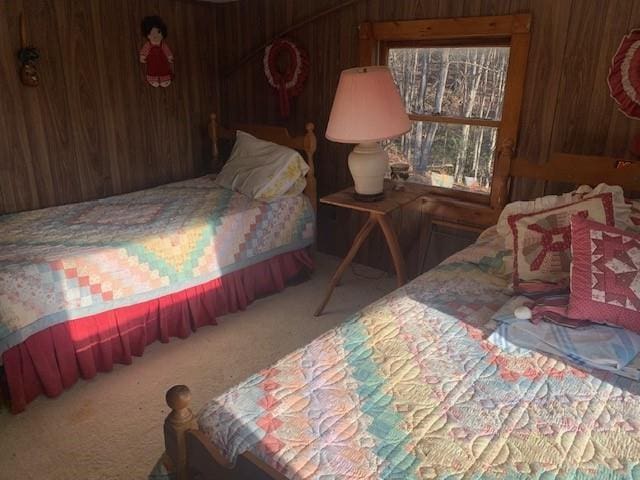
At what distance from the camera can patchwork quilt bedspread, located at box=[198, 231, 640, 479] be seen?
1.08 m

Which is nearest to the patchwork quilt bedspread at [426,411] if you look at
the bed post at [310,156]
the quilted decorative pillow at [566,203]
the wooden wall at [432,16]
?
the quilted decorative pillow at [566,203]

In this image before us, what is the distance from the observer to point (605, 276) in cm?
152

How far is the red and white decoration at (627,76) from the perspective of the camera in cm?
219

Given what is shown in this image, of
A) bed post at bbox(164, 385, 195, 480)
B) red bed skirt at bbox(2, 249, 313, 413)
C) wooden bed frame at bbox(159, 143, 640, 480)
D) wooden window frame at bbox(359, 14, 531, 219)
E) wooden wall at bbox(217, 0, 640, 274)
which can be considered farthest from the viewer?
wooden window frame at bbox(359, 14, 531, 219)

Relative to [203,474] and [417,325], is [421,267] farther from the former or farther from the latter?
[203,474]

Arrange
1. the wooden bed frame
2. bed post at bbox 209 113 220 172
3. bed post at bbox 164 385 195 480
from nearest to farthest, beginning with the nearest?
the wooden bed frame
bed post at bbox 164 385 195 480
bed post at bbox 209 113 220 172

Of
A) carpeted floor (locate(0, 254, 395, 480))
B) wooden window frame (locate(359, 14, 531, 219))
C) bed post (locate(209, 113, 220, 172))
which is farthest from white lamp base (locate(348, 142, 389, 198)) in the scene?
bed post (locate(209, 113, 220, 172))

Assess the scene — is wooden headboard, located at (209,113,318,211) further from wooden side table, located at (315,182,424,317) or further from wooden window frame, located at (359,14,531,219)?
wooden window frame, located at (359,14,531,219)

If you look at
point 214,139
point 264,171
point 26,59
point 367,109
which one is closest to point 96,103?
point 26,59

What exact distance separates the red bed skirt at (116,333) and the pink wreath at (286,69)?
1155 millimetres

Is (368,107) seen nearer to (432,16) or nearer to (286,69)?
(432,16)

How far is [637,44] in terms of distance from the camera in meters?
2.18

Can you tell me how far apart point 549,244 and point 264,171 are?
1.81 metres

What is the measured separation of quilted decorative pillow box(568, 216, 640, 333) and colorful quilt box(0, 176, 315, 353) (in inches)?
71.1
